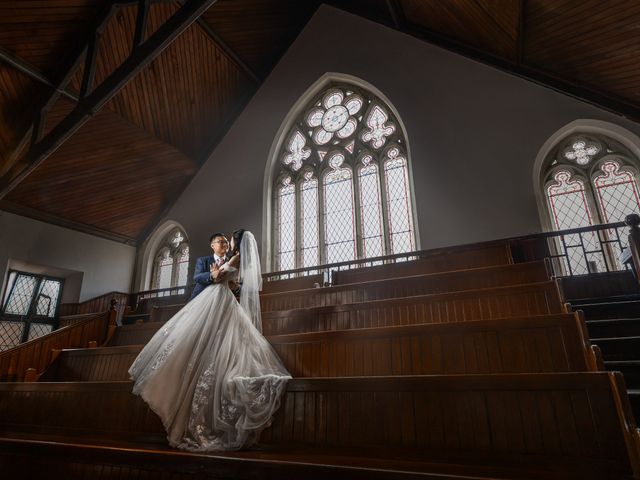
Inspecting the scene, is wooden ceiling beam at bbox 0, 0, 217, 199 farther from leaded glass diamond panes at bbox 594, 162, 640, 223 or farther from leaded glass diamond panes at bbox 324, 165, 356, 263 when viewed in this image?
leaded glass diamond panes at bbox 594, 162, 640, 223

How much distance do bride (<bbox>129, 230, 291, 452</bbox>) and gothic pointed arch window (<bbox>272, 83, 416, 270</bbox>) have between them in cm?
391

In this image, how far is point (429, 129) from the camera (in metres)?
6.17

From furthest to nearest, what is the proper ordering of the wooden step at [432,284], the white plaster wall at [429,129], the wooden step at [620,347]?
1. the white plaster wall at [429,129]
2. the wooden step at [432,284]
3. the wooden step at [620,347]

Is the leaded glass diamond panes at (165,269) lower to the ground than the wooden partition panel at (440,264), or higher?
higher

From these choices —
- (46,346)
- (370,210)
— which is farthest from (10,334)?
(370,210)

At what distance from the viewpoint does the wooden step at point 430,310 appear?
2.86 meters

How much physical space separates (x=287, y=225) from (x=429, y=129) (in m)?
2.90

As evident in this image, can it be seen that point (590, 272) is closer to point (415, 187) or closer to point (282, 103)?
point (415, 187)

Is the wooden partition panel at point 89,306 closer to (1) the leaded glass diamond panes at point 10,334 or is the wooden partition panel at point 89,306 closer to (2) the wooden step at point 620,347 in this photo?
(1) the leaded glass diamond panes at point 10,334

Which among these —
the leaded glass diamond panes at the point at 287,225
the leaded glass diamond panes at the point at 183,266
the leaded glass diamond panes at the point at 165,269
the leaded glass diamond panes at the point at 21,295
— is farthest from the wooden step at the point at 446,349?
the leaded glass diamond panes at the point at 21,295

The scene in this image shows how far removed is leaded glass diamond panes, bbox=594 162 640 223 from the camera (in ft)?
16.1

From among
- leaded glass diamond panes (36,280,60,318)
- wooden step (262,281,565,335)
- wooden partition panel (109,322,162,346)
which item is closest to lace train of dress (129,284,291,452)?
wooden step (262,281,565,335)

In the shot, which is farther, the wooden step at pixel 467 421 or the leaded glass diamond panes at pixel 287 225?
the leaded glass diamond panes at pixel 287 225

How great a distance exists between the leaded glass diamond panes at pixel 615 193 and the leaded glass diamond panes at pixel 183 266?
685cm
